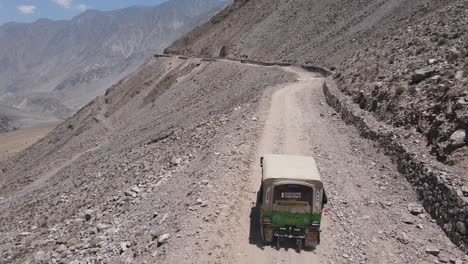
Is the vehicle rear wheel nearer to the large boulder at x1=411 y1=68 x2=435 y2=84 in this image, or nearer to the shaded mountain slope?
the shaded mountain slope

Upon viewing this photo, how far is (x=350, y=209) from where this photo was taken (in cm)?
1266

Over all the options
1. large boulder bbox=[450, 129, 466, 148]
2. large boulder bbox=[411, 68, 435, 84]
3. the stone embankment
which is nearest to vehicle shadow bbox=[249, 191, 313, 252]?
the stone embankment

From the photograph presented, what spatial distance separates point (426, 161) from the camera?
1316 centimetres

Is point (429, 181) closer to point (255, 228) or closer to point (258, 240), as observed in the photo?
point (255, 228)

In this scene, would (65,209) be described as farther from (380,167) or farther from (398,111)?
(398,111)

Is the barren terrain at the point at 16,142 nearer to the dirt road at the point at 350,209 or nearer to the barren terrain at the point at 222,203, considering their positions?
the barren terrain at the point at 222,203

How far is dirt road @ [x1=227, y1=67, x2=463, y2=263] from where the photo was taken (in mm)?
10359

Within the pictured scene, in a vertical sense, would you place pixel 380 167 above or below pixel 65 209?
above

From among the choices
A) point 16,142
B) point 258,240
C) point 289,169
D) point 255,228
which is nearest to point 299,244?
point 258,240

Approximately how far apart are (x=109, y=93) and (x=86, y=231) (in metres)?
58.9

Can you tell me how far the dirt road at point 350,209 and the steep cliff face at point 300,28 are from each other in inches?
765

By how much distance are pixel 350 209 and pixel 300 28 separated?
5017cm

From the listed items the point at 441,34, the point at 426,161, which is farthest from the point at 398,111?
the point at 441,34

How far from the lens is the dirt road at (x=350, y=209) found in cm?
1036
